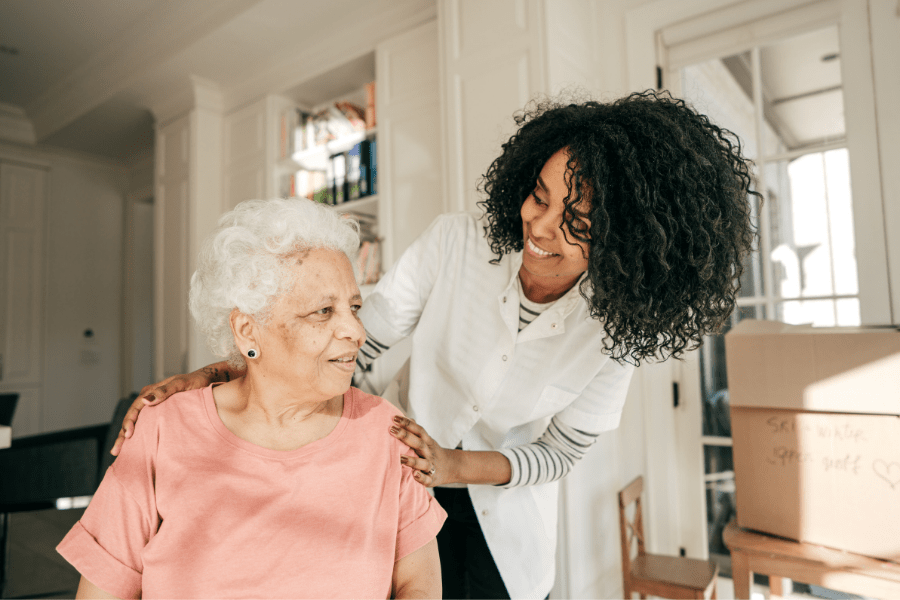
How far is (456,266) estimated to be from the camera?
134 cm

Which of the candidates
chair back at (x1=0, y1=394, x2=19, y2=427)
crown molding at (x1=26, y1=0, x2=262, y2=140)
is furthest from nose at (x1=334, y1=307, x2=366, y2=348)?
chair back at (x1=0, y1=394, x2=19, y2=427)

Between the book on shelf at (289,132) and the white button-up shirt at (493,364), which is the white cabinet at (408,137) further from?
the white button-up shirt at (493,364)

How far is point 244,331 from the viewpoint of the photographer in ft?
3.38

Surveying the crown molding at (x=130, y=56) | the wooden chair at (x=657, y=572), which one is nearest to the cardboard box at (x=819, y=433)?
the wooden chair at (x=657, y=572)

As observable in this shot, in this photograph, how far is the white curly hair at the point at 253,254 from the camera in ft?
3.27

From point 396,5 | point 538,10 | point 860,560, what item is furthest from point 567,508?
point 396,5

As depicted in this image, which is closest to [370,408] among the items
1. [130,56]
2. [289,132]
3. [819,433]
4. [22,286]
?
[819,433]

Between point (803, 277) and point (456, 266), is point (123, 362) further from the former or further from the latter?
point (803, 277)

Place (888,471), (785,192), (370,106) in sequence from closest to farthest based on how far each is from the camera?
(888,471), (785,192), (370,106)

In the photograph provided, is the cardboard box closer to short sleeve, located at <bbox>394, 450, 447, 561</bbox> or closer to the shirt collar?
the shirt collar

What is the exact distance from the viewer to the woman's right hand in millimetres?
957

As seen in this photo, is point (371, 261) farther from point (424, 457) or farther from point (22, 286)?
point (22, 286)

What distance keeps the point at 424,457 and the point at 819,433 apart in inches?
52.9

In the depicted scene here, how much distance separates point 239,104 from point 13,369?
10.8 feet
